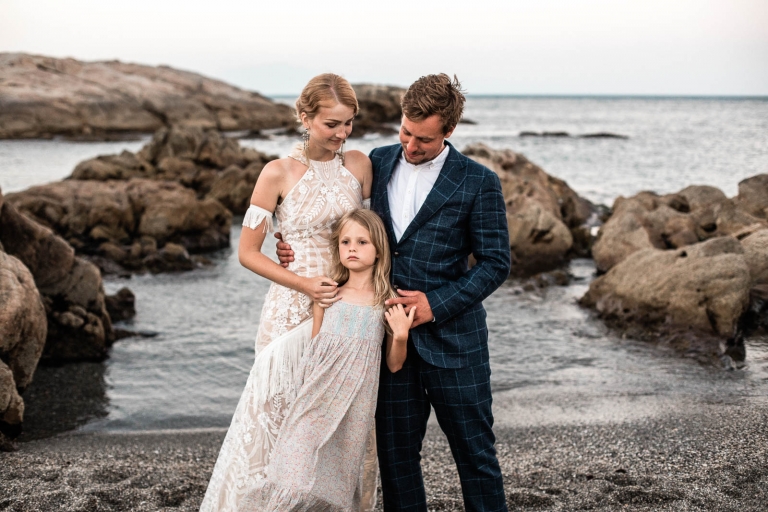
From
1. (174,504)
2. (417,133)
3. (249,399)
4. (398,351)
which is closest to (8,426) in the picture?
(174,504)

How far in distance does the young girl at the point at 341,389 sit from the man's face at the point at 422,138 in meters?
0.36

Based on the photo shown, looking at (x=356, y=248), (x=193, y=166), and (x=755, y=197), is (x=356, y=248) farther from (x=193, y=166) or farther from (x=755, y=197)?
(x=193, y=166)

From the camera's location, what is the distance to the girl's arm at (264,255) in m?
3.57

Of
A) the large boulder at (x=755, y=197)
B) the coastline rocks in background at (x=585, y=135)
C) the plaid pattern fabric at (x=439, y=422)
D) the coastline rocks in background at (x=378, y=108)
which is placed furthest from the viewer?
the coastline rocks in background at (x=378, y=108)

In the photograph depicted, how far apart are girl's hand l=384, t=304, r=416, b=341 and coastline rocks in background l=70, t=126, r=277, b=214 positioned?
53.7ft

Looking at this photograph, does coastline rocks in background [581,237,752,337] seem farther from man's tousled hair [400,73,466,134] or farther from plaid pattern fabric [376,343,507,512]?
man's tousled hair [400,73,466,134]

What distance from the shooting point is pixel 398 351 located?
3.44 metres

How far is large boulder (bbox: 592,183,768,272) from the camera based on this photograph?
12.8 metres

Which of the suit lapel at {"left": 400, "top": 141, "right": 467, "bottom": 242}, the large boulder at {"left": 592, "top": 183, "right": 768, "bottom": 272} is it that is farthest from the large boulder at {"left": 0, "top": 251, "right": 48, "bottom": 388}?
the large boulder at {"left": 592, "top": 183, "right": 768, "bottom": 272}

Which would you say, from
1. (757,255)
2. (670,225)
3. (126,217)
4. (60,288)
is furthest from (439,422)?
(126,217)

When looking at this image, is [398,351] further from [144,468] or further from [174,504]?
[144,468]

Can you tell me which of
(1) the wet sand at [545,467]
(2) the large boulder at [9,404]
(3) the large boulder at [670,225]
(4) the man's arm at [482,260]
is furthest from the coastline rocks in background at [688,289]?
(2) the large boulder at [9,404]

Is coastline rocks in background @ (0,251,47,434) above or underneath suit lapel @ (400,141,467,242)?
A: underneath

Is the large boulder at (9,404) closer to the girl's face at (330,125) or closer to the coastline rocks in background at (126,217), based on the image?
the girl's face at (330,125)
